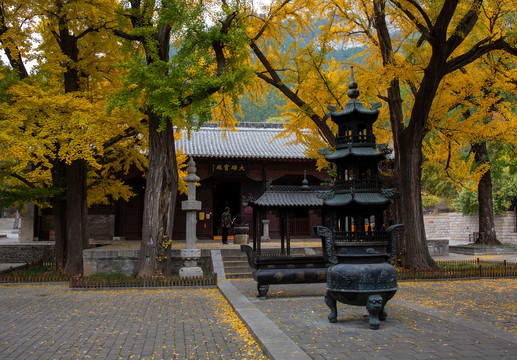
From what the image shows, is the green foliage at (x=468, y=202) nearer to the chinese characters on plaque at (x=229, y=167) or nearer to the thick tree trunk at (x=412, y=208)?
the chinese characters on plaque at (x=229, y=167)

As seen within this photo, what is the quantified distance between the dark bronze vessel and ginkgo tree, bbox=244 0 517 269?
19.0 feet

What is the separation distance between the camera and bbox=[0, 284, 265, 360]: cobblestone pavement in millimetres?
5926

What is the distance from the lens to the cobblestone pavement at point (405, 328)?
5.57 metres

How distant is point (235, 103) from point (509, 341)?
9611 mm

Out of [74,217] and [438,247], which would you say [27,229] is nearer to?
[74,217]

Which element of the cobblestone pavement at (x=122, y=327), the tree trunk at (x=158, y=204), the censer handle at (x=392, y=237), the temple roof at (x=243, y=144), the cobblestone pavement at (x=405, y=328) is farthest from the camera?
the temple roof at (x=243, y=144)

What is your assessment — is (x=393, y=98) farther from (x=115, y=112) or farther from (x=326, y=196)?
(x=115, y=112)

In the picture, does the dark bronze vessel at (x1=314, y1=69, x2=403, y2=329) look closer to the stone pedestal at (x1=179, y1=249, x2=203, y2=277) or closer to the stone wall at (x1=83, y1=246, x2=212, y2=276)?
the stone pedestal at (x1=179, y1=249, x2=203, y2=277)

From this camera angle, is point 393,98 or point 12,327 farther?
point 393,98

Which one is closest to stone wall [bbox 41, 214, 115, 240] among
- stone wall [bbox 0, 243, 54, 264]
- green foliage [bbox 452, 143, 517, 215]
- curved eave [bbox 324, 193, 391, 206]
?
stone wall [bbox 0, 243, 54, 264]

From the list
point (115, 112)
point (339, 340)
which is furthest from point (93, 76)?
point (339, 340)

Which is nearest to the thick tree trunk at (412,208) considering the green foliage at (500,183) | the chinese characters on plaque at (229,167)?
the green foliage at (500,183)

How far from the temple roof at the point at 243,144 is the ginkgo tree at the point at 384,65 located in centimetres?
536

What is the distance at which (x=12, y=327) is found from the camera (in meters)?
7.46
